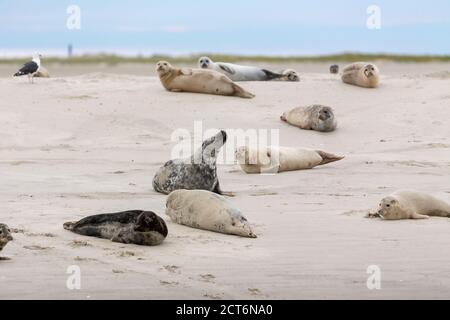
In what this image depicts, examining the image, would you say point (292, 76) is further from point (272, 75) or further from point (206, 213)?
point (206, 213)

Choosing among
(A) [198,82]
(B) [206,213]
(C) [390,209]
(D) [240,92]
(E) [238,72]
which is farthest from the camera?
(E) [238,72]

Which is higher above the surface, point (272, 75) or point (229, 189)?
point (272, 75)

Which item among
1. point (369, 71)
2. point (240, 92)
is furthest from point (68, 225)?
point (369, 71)

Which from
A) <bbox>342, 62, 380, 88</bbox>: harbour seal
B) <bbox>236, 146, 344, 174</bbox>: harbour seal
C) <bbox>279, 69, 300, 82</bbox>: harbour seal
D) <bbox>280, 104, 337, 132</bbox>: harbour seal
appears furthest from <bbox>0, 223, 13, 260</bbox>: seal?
<bbox>279, 69, 300, 82</bbox>: harbour seal

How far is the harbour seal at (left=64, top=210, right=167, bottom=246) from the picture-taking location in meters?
6.13

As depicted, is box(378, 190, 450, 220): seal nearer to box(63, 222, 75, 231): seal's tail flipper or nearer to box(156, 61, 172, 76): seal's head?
box(63, 222, 75, 231): seal's tail flipper

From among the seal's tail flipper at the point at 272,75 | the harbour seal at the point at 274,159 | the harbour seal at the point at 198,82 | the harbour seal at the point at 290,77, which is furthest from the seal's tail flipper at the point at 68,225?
the seal's tail flipper at the point at 272,75

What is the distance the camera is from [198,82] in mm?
13539

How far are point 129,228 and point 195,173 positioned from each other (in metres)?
2.07

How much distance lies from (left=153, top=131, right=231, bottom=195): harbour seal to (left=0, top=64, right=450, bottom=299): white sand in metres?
0.22

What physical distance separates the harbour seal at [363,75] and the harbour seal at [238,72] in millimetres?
1218

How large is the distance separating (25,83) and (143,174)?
516 centimetres

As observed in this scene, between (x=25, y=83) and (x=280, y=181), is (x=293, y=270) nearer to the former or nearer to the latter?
(x=280, y=181)
